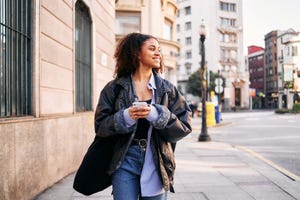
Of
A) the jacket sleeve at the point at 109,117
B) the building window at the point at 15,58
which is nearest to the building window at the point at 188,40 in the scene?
the building window at the point at 15,58

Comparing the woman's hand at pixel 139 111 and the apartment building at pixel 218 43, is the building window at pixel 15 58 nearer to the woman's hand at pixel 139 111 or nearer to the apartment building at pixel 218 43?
the woman's hand at pixel 139 111

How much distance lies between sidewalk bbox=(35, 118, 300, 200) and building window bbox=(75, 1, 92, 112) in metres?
2.12

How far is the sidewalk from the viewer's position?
18.9 feet

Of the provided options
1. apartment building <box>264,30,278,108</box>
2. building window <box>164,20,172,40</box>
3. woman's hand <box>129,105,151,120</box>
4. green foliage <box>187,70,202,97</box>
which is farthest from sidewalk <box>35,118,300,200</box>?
apartment building <box>264,30,278,108</box>

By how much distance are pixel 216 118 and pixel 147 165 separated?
24561 millimetres

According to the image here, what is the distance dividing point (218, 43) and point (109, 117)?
62.9 m

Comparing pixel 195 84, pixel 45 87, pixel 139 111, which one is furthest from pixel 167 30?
pixel 195 84

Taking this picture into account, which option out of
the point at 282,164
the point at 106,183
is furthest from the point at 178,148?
the point at 106,183

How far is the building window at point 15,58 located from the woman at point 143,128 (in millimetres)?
2389

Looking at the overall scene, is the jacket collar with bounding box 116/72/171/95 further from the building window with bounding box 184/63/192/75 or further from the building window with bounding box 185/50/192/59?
the building window with bounding box 185/50/192/59

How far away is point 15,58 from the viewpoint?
5.28m

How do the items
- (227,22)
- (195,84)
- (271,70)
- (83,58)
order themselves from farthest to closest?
(271,70) < (227,22) < (195,84) < (83,58)

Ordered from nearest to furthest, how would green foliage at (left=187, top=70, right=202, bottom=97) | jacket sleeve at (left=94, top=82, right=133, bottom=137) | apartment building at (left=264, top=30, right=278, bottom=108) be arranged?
jacket sleeve at (left=94, top=82, right=133, bottom=137) < green foliage at (left=187, top=70, right=202, bottom=97) < apartment building at (left=264, top=30, right=278, bottom=108)

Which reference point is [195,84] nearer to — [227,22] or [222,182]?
[227,22]
